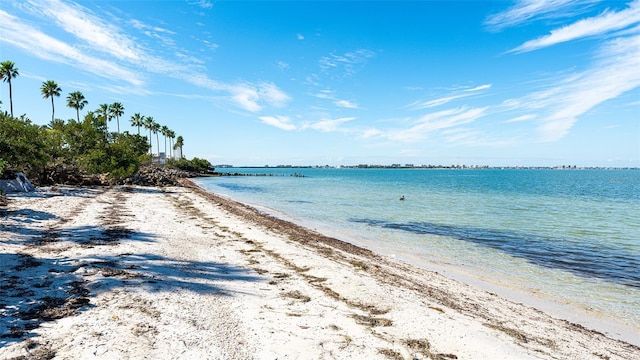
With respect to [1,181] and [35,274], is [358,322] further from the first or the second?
[1,181]

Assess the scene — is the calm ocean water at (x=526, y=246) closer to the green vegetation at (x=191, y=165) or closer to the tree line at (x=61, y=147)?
the tree line at (x=61, y=147)

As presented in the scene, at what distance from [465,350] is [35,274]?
9171 millimetres

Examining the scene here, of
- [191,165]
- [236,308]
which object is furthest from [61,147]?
[191,165]

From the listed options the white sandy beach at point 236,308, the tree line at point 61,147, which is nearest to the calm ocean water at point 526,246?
the white sandy beach at point 236,308

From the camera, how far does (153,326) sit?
5.31m

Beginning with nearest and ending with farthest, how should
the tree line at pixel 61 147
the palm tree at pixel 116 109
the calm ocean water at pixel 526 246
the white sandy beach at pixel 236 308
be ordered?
1. the white sandy beach at pixel 236 308
2. the calm ocean water at pixel 526 246
3. the tree line at pixel 61 147
4. the palm tree at pixel 116 109

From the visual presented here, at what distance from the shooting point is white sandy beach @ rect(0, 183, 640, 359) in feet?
16.1

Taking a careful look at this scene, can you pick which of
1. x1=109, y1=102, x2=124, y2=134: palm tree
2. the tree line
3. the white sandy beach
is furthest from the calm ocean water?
x1=109, y1=102, x2=124, y2=134: palm tree

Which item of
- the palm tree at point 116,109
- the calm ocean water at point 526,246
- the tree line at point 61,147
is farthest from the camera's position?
the palm tree at point 116,109

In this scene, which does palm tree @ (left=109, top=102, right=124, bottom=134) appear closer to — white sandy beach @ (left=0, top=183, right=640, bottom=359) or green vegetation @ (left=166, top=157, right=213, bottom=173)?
green vegetation @ (left=166, top=157, right=213, bottom=173)

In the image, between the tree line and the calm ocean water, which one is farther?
the tree line

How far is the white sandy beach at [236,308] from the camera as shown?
→ 492 centimetres

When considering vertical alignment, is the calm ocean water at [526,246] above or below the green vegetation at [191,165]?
below

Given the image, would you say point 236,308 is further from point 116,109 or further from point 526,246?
point 116,109
